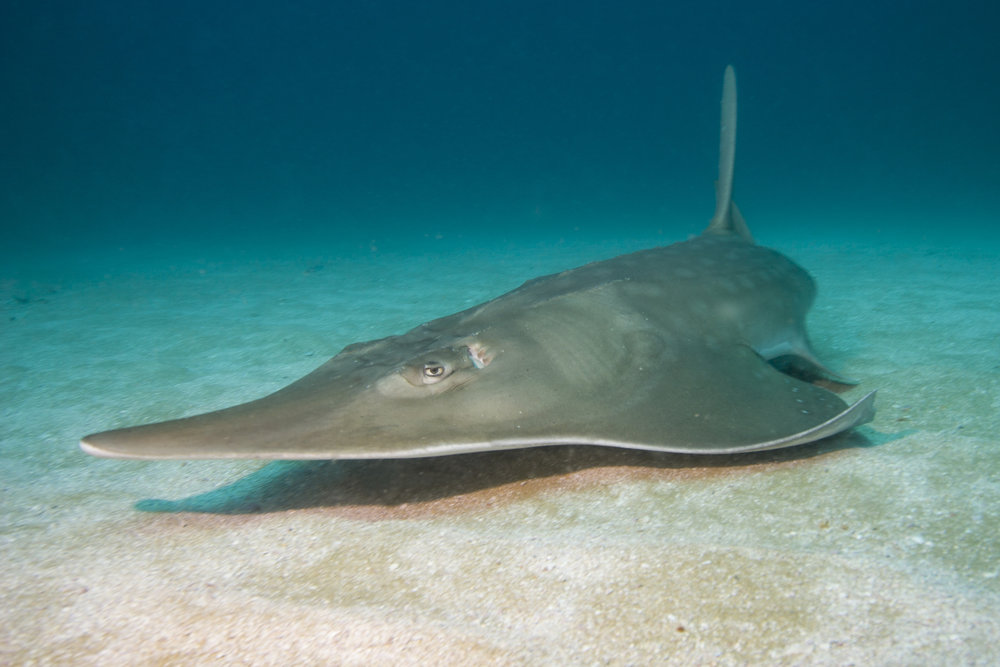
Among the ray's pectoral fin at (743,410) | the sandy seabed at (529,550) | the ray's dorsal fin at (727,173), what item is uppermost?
the ray's dorsal fin at (727,173)

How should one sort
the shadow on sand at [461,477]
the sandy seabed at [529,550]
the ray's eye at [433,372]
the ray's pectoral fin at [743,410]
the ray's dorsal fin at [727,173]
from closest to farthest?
the sandy seabed at [529,550], the ray's pectoral fin at [743,410], the ray's eye at [433,372], the shadow on sand at [461,477], the ray's dorsal fin at [727,173]

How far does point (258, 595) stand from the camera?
66.8 inches

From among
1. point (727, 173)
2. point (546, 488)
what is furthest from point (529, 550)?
point (727, 173)

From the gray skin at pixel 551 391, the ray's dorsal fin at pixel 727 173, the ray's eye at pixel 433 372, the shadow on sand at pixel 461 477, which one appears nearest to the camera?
the gray skin at pixel 551 391

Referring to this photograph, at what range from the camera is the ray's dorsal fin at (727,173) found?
5.11m

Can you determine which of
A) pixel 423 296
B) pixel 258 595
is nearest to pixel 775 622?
pixel 258 595

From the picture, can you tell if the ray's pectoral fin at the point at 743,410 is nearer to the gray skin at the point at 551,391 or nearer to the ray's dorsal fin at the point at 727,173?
the gray skin at the point at 551,391

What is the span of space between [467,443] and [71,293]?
1260cm

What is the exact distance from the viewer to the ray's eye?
215cm

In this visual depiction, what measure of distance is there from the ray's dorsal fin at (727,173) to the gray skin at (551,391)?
6.87 ft

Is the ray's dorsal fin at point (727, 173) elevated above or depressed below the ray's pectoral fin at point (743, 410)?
above

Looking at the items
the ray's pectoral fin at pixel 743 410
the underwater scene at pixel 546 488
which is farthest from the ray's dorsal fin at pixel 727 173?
the ray's pectoral fin at pixel 743 410

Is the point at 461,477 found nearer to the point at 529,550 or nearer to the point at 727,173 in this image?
the point at 529,550

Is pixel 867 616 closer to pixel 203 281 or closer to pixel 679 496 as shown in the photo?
pixel 679 496
